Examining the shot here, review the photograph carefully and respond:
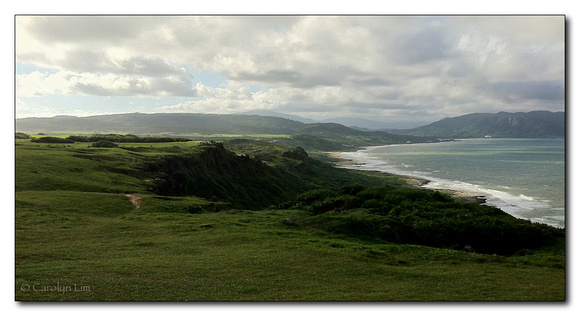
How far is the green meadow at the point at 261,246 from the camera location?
21.7 metres

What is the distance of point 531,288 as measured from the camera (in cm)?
2270

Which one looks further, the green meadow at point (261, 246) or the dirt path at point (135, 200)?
the dirt path at point (135, 200)

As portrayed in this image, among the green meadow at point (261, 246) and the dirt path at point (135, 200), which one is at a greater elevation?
the dirt path at point (135, 200)

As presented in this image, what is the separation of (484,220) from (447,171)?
536ft

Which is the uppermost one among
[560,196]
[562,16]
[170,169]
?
[562,16]

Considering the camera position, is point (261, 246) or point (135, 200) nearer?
point (261, 246)

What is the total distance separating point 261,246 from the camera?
A: 103 ft

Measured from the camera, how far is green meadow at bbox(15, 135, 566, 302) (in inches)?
853

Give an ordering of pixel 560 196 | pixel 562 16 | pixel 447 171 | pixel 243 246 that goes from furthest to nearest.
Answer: pixel 447 171 < pixel 560 196 < pixel 243 246 < pixel 562 16

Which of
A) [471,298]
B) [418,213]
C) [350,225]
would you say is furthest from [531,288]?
[418,213]

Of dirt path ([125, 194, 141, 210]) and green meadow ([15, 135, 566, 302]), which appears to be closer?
green meadow ([15, 135, 566, 302])

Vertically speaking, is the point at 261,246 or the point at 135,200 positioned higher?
the point at 135,200

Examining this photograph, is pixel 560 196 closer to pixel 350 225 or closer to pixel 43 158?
pixel 350 225

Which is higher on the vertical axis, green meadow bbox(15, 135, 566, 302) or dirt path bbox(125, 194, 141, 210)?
dirt path bbox(125, 194, 141, 210)
